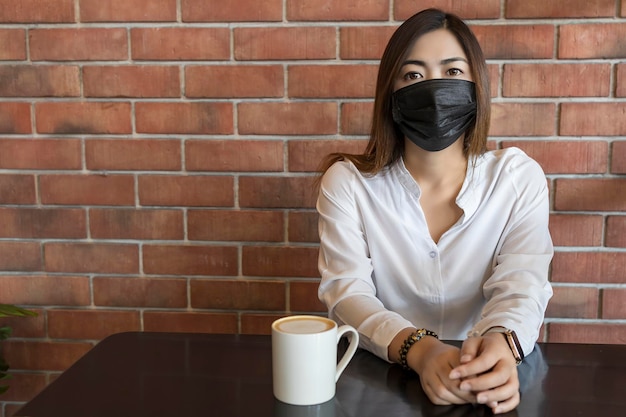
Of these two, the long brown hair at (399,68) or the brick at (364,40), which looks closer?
the long brown hair at (399,68)

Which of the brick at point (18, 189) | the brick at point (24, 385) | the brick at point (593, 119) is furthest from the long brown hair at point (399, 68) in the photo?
the brick at point (24, 385)

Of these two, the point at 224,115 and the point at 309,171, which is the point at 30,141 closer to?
the point at 224,115

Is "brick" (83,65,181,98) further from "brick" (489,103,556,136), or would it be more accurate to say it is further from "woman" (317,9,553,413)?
"brick" (489,103,556,136)

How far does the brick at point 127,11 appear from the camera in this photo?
161 centimetres

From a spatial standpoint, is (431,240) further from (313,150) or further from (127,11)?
(127,11)

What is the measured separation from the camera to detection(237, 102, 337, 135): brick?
5.28ft

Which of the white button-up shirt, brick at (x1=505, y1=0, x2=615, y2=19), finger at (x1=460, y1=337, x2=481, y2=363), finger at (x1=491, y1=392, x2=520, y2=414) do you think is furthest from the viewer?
brick at (x1=505, y1=0, x2=615, y2=19)

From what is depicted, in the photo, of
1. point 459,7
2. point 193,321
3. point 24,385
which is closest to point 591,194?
point 459,7

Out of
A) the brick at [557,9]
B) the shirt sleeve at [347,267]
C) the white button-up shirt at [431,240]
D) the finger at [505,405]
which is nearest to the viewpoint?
the finger at [505,405]

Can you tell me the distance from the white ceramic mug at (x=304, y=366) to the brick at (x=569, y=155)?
3.38ft

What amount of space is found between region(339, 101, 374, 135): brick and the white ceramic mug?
920mm

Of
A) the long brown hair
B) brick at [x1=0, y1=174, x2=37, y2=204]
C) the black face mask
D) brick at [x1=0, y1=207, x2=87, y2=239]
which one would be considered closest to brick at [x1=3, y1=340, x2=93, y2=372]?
brick at [x1=0, y1=207, x2=87, y2=239]

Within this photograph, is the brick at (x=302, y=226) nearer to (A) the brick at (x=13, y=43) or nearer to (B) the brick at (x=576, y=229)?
(B) the brick at (x=576, y=229)

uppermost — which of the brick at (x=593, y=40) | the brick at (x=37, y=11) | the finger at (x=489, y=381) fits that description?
the brick at (x=37, y=11)
